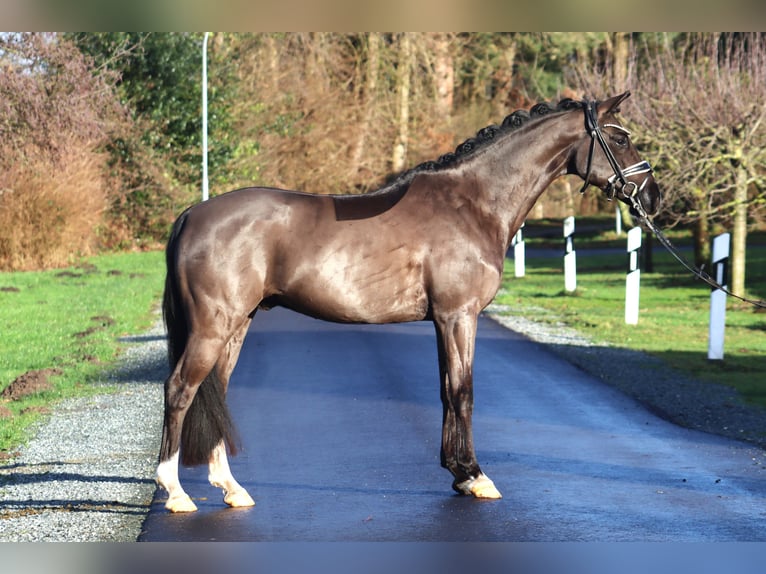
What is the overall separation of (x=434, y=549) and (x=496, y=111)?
49.7 metres

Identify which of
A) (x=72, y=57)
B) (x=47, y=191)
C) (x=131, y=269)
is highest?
(x=72, y=57)

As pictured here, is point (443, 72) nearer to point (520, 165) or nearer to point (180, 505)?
point (520, 165)

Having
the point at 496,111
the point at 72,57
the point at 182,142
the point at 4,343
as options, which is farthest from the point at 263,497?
the point at 496,111

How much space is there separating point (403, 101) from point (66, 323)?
3010 centimetres

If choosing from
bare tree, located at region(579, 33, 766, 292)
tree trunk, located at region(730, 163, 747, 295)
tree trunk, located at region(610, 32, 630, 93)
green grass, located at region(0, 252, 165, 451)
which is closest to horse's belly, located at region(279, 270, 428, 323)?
green grass, located at region(0, 252, 165, 451)

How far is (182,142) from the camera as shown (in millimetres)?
40750

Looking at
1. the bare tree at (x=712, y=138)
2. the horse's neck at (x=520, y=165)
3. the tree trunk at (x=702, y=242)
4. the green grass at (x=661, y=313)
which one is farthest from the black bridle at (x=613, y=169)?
the tree trunk at (x=702, y=242)

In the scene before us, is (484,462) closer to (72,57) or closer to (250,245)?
(250,245)

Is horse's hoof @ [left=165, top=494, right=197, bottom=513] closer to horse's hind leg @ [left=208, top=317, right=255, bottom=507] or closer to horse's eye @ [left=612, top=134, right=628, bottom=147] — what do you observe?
horse's hind leg @ [left=208, top=317, right=255, bottom=507]

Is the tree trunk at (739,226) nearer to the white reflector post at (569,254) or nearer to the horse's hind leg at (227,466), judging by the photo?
the white reflector post at (569,254)

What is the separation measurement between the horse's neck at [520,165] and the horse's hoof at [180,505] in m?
2.58

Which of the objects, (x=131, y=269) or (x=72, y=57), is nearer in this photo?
(x=72, y=57)

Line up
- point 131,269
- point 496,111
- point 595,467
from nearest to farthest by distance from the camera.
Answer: point 595,467, point 131,269, point 496,111

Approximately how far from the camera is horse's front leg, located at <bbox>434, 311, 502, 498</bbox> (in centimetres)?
780
